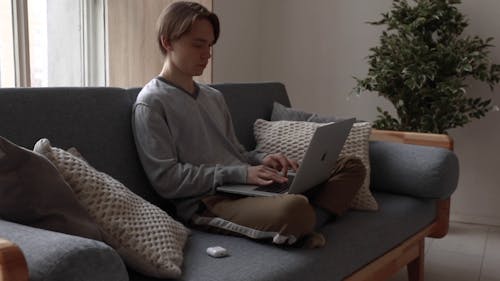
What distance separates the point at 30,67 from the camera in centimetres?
275

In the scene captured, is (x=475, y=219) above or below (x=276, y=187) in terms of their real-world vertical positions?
below

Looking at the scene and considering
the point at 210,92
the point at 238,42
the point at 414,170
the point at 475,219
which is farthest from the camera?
the point at 238,42

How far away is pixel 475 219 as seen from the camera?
334 cm

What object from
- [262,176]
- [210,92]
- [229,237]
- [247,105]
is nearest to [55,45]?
[247,105]

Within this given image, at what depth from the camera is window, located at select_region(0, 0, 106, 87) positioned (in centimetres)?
260

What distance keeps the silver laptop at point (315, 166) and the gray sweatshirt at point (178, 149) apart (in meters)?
0.06

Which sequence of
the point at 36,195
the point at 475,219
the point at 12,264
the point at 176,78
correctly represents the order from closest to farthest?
1. the point at 12,264
2. the point at 36,195
3. the point at 176,78
4. the point at 475,219

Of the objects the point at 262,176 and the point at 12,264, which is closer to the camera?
the point at 12,264

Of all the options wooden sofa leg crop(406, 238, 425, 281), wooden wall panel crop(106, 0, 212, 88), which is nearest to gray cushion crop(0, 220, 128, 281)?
wooden sofa leg crop(406, 238, 425, 281)

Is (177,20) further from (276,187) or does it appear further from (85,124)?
(276,187)

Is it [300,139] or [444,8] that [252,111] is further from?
[444,8]

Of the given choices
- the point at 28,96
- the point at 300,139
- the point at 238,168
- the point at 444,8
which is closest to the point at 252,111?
the point at 300,139

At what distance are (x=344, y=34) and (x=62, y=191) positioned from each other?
8.73ft

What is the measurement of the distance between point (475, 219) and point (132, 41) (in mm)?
2100
